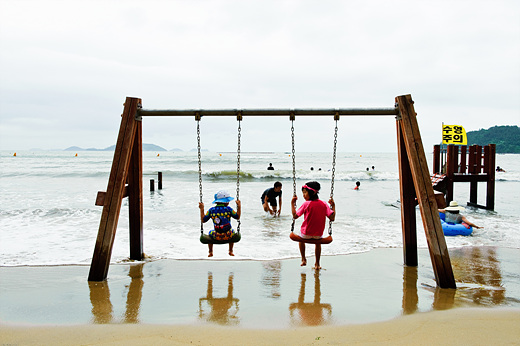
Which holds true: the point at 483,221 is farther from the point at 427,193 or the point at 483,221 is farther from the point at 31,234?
the point at 31,234

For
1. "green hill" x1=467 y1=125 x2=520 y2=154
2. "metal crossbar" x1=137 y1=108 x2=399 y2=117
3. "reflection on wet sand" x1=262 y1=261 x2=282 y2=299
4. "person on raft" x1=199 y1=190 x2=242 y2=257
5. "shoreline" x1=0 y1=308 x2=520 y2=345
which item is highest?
"green hill" x1=467 y1=125 x2=520 y2=154

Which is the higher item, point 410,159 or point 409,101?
point 409,101

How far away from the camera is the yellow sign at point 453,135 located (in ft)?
48.1

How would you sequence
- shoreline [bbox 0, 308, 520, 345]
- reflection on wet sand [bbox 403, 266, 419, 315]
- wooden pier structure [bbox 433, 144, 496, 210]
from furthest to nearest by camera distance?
1. wooden pier structure [bbox 433, 144, 496, 210]
2. reflection on wet sand [bbox 403, 266, 419, 315]
3. shoreline [bbox 0, 308, 520, 345]

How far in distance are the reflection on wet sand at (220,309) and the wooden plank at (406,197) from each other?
9.75ft

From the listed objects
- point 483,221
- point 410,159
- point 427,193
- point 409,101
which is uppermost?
point 409,101

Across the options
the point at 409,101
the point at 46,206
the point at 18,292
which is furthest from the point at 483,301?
the point at 46,206

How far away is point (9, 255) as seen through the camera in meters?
7.41

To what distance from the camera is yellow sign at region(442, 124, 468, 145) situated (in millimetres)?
14648

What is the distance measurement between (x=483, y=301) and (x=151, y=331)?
3791 mm

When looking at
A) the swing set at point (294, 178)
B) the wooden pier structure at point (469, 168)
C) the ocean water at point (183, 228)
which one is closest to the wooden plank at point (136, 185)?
the swing set at point (294, 178)

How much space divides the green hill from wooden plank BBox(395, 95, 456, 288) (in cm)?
12278

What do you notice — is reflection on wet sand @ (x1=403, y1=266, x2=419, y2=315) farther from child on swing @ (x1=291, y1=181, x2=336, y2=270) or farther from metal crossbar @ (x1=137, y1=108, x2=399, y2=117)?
metal crossbar @ (x1=137, y1=108, x2=399, y2=117)

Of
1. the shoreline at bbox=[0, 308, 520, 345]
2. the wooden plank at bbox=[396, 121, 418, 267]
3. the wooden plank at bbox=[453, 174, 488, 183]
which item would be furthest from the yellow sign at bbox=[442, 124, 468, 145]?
the shoreline at bbox=[0, 308, 520, 345]
